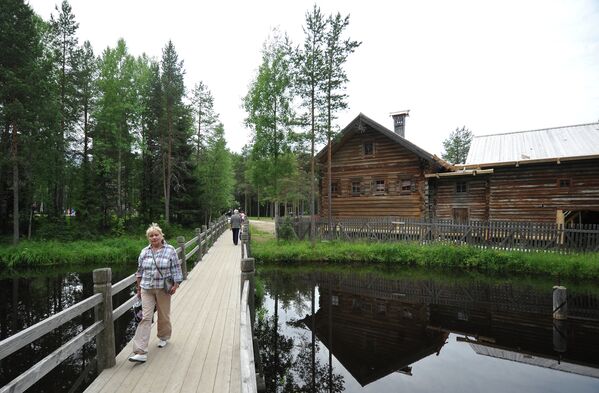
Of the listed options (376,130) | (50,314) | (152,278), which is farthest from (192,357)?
(376,130)

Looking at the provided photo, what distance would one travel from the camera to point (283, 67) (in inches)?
956

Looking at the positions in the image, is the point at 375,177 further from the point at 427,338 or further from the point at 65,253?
the point at 65,253

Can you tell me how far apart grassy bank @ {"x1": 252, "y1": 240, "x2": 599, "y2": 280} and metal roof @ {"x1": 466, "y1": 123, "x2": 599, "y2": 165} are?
26.0 feet

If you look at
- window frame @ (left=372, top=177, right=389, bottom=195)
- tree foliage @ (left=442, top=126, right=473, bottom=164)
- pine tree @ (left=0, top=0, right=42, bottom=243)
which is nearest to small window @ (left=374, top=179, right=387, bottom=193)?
window frame @ (left=372, top=177, right=389, bottom=195)

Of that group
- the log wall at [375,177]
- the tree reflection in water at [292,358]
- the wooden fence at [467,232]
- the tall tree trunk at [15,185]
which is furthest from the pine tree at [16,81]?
the log wall at [375,177]

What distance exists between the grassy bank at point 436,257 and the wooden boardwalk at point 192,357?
10.1 m

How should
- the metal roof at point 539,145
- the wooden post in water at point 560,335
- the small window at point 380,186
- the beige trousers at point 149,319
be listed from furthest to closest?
the small window at point 380,186 < the metal roof at point 539,145 < the wooden post in water at point 560,335 < the beige trousers at point 149,319

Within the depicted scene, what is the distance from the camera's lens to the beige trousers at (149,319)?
5.03 metres

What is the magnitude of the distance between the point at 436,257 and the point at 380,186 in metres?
9.94

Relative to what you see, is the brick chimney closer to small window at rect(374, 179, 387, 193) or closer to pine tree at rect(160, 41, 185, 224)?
small window at rect(374, 179, 387, 193)

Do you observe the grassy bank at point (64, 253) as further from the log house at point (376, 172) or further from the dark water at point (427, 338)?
the log house at point (376, 172)

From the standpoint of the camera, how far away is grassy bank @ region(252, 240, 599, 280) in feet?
49.0

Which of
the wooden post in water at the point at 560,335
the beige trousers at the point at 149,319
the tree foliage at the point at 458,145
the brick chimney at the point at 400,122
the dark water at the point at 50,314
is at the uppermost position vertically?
the tree foliage at the point at 458,145

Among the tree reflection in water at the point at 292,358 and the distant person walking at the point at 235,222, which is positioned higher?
the distant person walking at the point at 235,222
